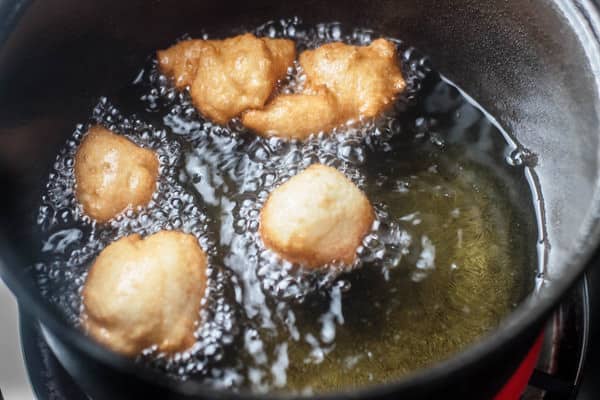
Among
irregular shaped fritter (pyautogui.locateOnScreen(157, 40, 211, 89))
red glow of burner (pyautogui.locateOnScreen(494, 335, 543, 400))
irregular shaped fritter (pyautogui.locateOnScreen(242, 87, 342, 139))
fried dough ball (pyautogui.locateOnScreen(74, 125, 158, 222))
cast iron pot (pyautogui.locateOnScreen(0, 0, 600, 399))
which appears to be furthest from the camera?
irregular shaped fritter (pyautogui.locateOnScreen(157, 40, 211, 89))

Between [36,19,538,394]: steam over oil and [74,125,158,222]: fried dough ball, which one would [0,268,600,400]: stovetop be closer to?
[36,19,538,394]: steam over oil

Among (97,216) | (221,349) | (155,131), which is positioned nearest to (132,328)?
(221,349)

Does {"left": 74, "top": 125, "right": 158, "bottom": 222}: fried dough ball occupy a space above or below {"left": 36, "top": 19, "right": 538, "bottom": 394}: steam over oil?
above

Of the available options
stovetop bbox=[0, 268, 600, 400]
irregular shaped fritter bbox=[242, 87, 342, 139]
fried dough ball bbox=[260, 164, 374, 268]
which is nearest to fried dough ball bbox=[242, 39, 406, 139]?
irregular shaped fritter bbox=[242, 87, 342, 139]

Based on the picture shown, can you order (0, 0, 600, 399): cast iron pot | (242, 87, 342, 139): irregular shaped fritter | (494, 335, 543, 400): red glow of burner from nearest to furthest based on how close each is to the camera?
(0, 0, 600, 399): cast iron pot
(494, 335, 543, 400): red glow of burner
(242, 87, 342, 139): irregular shaped fritter

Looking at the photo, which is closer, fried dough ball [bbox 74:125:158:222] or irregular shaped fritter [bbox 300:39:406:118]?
fried dough ball [bbox 74:125:158:222]
